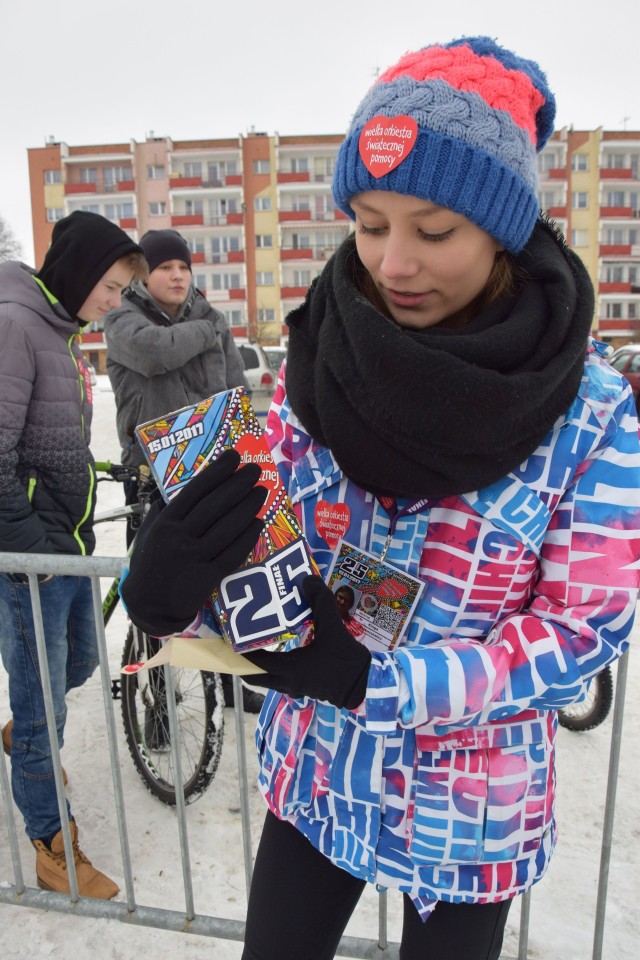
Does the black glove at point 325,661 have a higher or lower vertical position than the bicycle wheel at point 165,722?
higher

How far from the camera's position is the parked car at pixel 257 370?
485 inches

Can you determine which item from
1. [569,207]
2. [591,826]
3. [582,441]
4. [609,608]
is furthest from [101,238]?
[569,207]

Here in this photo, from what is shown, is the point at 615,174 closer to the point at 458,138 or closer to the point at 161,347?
the point at 161,347

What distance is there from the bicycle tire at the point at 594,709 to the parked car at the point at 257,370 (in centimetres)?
942

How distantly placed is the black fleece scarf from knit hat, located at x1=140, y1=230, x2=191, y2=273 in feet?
8.32

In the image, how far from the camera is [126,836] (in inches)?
79.3

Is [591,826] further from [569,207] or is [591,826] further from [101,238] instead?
[569,207]

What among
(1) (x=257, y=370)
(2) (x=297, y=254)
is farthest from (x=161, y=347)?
(2) (x=297, y=254)

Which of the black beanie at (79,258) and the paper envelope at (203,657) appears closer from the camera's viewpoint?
the paper envelope at (203,657)

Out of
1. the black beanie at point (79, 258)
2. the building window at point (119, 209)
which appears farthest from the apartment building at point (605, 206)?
the black beanie at point (79, 258)

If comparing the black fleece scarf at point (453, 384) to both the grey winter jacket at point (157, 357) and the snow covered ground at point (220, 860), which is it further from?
the grey winter jacket at point (157, 357)

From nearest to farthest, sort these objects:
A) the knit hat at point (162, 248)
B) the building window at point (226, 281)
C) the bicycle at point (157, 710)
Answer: the bicycle at point (157, 710) → the knit hat at point (162, 248) → the building window at point (226, 281)

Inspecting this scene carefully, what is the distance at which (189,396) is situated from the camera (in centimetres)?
347

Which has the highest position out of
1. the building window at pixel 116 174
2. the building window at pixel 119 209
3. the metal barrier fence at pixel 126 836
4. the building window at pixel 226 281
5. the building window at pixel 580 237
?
the building window at pixel 116 174
